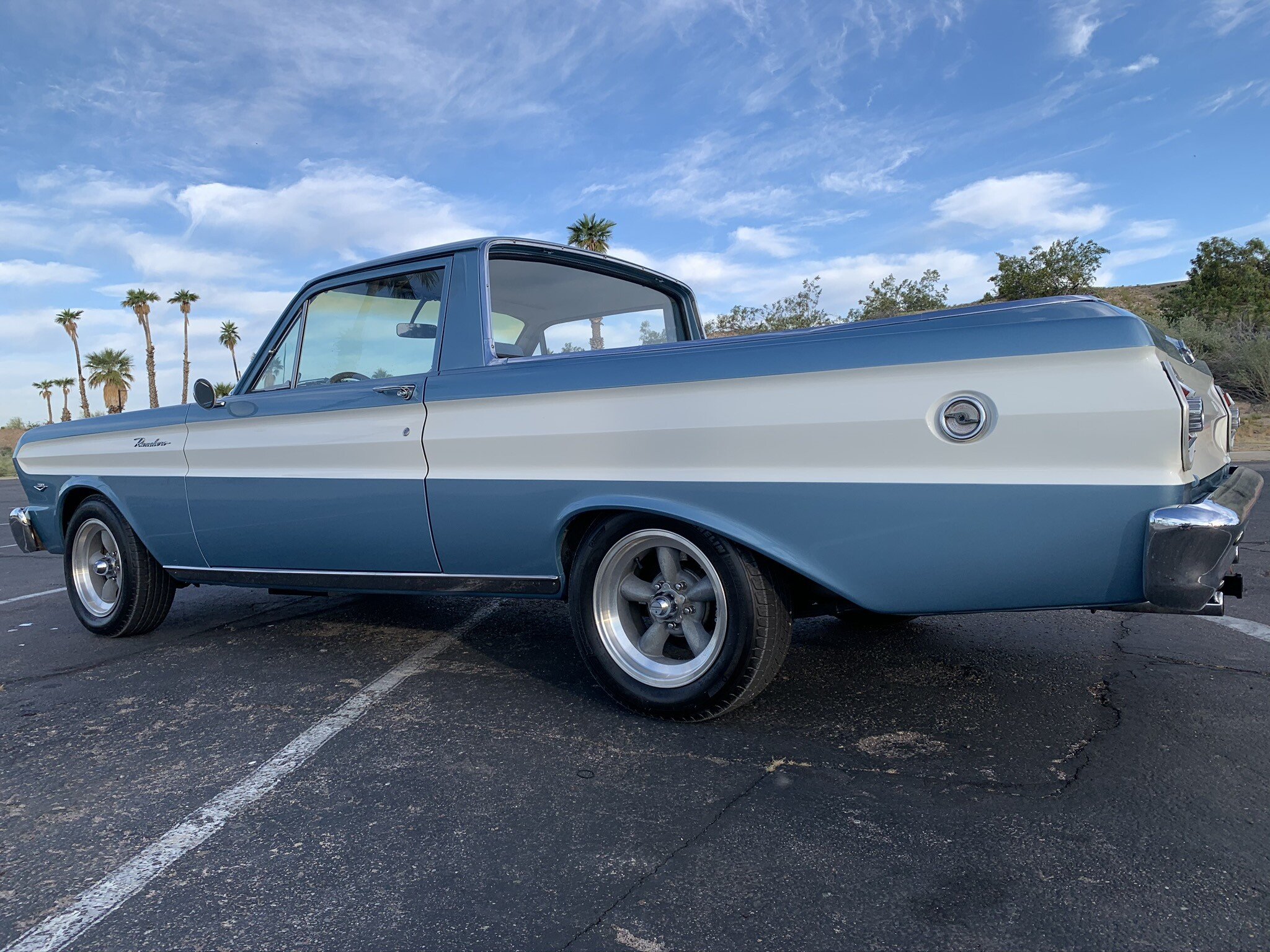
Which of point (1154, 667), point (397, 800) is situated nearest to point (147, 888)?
point (397, 800)

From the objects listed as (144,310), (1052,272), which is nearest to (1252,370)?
(1052,272)

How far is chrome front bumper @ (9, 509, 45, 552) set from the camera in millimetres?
5355

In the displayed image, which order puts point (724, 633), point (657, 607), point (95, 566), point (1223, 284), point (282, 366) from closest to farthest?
point (724, 633)
point (657, 607)
point (282, 366)
point (95, 566)
point (1223, 284)

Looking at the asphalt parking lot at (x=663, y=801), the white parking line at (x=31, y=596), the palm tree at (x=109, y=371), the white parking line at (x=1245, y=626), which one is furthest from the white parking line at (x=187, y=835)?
the palm tree at (x=109, y=371)

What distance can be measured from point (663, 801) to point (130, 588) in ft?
11.8

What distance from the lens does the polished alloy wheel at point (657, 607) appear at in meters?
3.14

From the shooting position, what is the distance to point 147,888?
2180 mm

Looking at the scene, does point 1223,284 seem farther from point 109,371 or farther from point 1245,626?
point 109,371

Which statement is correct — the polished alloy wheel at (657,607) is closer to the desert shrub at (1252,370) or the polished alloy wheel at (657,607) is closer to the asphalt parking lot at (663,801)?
the asphalt parking lot at (663,801)

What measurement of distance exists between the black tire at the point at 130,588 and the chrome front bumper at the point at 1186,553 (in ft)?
15.2

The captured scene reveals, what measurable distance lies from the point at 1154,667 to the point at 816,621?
1556 mm

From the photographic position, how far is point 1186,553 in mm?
2344

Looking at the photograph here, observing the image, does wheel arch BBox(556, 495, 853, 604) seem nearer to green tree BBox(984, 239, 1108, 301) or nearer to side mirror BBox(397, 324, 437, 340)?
side mirror BBox(397, 324, 437, 340)

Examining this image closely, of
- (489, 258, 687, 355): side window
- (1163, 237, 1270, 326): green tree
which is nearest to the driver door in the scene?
(489, 258, 687, 355): side window
